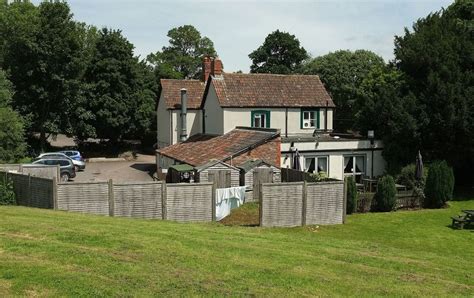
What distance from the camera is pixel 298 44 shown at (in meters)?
87.1

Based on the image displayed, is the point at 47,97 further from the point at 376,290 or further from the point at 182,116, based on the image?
the point at 376,290

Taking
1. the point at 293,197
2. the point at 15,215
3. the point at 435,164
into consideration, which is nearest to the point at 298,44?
the point at 435,164

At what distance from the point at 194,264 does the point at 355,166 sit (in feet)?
81.7

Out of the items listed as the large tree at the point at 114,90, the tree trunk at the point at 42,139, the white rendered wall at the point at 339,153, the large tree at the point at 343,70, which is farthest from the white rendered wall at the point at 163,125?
the large tree at the point at 343,70

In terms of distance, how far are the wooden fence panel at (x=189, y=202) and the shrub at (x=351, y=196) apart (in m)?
7.56

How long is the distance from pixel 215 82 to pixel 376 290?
103ft

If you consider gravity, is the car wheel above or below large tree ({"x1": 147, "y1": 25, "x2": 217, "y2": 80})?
below

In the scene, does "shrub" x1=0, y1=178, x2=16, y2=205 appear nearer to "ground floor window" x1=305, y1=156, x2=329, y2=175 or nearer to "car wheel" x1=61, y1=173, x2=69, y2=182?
"car wheel" x1=61, y1=173, x2=69, y2=182

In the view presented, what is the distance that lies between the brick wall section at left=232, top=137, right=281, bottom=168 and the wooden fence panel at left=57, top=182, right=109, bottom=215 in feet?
36.6

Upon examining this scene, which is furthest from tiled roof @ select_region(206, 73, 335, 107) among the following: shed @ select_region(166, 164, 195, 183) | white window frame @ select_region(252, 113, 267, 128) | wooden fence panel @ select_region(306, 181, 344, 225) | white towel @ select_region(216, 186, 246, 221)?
wooden fence panel @ select_region(306, 181, 344, 225)

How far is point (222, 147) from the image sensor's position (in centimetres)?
3156

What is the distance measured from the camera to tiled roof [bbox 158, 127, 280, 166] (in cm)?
2973

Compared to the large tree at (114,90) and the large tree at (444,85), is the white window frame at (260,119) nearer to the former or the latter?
the large tree at (444,85)

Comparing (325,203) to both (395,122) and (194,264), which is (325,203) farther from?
(395,122)
